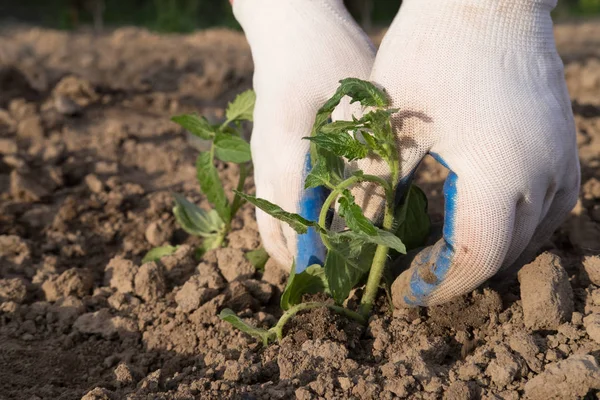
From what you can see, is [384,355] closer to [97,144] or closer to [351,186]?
[351,186]

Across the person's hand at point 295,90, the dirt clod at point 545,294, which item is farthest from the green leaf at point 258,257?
the dirt clod at point 545,294

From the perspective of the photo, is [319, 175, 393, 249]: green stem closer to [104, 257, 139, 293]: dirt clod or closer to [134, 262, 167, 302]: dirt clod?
[134, 262, 167, 302]: dirt clod

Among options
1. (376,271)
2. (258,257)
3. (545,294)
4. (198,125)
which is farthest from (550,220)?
(198,125)

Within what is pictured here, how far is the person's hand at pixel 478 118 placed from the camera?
178cm

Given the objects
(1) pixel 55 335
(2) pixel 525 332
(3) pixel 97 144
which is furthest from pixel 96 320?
(3) pixel 97 144

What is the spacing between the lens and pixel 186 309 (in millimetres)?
2199

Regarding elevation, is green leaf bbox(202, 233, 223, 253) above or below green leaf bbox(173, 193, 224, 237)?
below

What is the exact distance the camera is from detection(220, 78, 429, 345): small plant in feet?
5.78

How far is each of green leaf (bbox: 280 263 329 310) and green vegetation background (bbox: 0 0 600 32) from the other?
958 centimetres

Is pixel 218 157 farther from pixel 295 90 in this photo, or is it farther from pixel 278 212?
pixel 278 212

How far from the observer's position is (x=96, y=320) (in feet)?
7.36

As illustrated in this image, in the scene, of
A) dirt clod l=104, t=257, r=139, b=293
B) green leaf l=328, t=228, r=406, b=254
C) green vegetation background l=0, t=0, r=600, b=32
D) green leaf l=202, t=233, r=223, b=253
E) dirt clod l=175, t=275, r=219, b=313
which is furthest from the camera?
green vegetation background l=0, t=0, r=600, b=32

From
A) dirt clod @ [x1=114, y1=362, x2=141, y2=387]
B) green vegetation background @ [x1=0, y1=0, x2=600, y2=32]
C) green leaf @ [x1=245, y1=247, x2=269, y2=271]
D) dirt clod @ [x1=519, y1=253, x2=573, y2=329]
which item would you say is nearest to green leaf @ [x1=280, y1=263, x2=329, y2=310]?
green leaf @ [x1=245, y1=247, x2=269, y2=271]

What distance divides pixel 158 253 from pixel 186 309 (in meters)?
0.46
